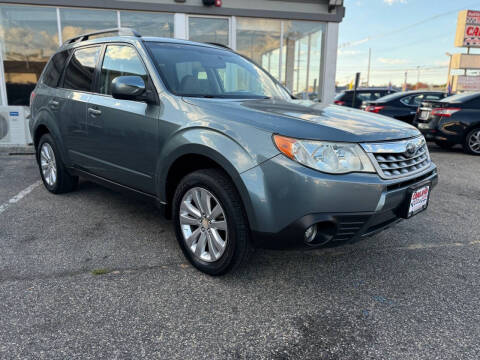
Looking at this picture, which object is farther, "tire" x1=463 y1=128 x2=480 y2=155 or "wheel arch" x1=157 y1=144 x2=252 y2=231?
"tire" x1=463 y1=128 x2=480 y2=155

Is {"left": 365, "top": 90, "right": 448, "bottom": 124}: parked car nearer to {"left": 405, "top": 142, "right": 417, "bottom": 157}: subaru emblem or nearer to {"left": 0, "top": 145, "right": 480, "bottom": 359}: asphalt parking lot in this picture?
{"left": 0, "top": 145, "right": 480, "bottom": 359}: asphalt parking lot

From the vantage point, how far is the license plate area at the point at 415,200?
7.98 feet

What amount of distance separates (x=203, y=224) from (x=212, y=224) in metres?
0.10

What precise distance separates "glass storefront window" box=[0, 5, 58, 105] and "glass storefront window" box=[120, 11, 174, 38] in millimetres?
1916

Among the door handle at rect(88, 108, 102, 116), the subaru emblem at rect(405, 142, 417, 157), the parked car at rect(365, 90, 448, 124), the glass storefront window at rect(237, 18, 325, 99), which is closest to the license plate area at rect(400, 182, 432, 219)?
the subaru emblem at rect(405, 142, 417, 157)

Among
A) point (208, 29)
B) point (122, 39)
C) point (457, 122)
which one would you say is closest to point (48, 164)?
point (122, 39)

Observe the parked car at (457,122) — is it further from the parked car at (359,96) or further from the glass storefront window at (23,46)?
the glass storefront window at (23,46)

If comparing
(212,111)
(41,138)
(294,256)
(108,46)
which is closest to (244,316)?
(294,256)

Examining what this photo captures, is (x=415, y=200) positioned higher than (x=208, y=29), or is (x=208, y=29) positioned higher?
(x=208, y=29)

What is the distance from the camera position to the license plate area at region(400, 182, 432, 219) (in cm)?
243

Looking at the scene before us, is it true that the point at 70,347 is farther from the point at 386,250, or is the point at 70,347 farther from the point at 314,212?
the point at 386,250

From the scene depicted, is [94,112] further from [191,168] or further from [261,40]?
[261,40]

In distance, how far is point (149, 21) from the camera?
1057 cm

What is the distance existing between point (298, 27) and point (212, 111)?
1006 centimetres
